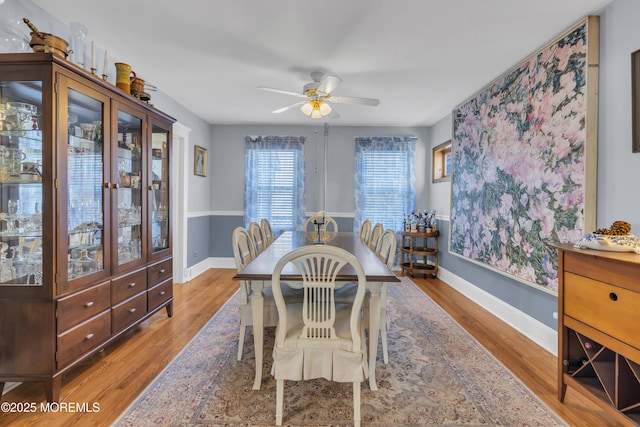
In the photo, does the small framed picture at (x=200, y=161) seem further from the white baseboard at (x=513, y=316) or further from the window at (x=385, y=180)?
the white baseboard at (x=513, y=316)

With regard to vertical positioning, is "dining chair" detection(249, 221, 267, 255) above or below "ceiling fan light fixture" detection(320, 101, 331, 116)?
below

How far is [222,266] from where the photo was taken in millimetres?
5406

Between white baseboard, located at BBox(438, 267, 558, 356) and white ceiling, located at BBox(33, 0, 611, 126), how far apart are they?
229 cm

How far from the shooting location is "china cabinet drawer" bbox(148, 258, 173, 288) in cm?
276

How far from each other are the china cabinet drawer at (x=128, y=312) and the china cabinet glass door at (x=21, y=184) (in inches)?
24.9

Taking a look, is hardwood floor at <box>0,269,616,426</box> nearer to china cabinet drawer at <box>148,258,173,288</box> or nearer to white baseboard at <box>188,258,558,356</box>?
white baseboard at <box>188,258,558,356</box>

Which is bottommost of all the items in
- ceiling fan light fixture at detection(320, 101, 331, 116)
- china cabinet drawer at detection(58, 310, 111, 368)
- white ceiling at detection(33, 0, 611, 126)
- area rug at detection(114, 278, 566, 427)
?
area rug at detection(114, 278, 566, 427)

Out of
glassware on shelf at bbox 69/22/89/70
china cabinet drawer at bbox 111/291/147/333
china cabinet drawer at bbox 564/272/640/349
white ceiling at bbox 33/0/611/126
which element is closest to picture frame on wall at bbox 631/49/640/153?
white ceiling at bbox 33/0/611/126

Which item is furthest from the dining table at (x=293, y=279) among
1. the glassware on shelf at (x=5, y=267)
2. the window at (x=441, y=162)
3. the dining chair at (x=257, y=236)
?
the window at (x=441, y=162)

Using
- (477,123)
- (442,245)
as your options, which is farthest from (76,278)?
(442,245)

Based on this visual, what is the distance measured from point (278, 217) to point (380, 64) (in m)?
3.07

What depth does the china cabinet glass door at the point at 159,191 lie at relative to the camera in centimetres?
284

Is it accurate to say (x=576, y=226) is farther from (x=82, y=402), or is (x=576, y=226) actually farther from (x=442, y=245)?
(x=82, y=402)

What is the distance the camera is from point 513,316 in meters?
2.98
